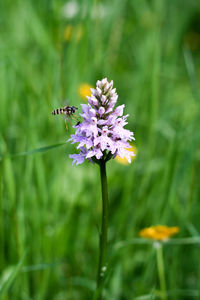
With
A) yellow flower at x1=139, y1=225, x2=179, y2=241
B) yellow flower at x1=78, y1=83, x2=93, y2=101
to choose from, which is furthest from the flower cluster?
yellow flower at x1=78, y1=83, x2=93, y2=101

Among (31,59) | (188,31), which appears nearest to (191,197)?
(31,59)

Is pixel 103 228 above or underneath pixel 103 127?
underneath

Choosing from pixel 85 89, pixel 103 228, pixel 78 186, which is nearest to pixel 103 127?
pixel 103 228

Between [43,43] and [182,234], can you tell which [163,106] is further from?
[182,234]

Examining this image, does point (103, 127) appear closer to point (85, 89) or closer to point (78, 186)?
point (78, 186)

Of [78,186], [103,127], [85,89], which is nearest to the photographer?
[103,127]

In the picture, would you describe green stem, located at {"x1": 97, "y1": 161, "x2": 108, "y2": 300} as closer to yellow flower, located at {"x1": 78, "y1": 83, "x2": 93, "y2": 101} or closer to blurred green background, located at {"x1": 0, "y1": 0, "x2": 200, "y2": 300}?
blurred green background, located at {"x1": 0, "y1": 0, "x2": 200, "y2": 300}
